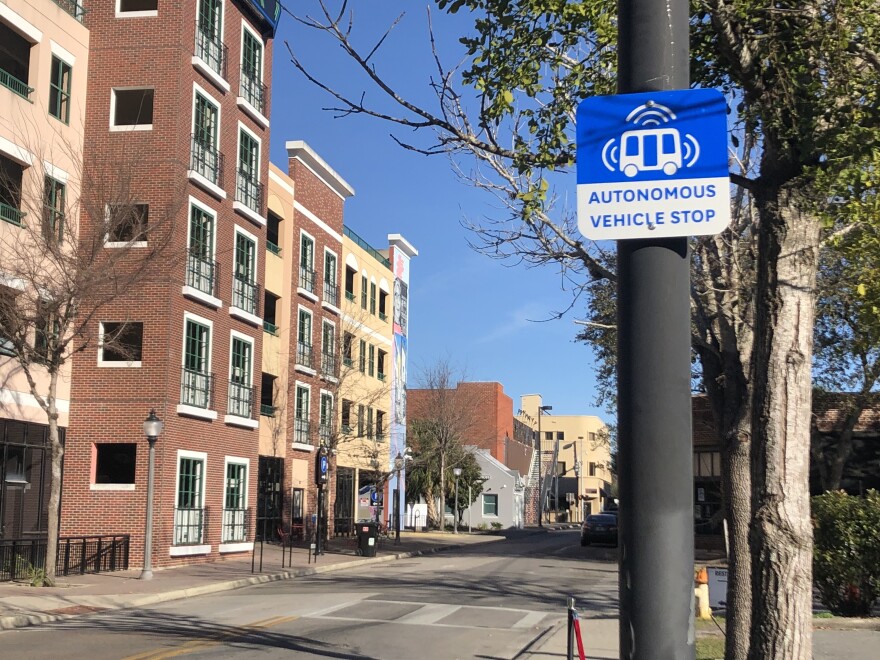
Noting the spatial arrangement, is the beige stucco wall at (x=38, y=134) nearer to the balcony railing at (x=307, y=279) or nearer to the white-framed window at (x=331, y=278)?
the balcony railing at (x=307, y=279)

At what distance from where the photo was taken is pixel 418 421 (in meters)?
62.8

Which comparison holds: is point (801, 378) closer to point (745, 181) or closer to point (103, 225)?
point (745, 181)

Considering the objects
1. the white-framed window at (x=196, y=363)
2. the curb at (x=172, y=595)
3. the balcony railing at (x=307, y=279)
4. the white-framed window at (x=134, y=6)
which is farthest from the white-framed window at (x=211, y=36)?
the curb at (x=172, y=595)

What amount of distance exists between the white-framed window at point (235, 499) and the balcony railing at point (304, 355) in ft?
27.9

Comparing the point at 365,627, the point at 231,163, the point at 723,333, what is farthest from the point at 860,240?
the point at 231,163

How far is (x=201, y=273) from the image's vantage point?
28.5 m

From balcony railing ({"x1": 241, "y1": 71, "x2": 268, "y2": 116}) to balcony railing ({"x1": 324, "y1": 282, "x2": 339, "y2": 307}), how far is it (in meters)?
11.4

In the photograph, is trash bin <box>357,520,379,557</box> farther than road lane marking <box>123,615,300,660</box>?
Yes

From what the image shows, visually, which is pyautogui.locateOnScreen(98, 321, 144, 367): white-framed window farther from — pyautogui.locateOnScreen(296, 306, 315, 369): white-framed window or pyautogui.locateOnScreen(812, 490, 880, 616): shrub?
pyautogui.locateOnScreen(812, 490, 880, 616): shrub

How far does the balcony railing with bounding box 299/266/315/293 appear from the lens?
3984 centimetres

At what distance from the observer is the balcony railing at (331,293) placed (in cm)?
4297

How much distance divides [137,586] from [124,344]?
29.1 feet

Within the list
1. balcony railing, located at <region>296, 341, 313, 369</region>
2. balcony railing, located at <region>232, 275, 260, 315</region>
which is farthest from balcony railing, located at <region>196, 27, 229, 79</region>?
balcony railing, located at <region>296, 341, 313, 369</region>

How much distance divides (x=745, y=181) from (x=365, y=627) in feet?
34.8
